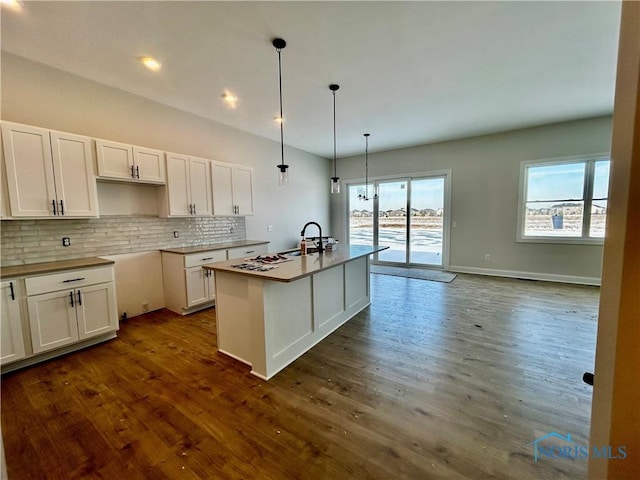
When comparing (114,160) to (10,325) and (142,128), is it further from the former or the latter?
(10,325)

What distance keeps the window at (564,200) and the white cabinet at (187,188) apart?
5.77 metres

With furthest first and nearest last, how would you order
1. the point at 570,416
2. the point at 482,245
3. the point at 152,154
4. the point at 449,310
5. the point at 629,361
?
the point at 482,245
the point at 449,310
the point at 152,154
the point at 570,416
the point at 629,361

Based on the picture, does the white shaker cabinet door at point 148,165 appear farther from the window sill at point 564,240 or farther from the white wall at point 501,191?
the window sill at point 564,240

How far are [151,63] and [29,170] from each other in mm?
1562

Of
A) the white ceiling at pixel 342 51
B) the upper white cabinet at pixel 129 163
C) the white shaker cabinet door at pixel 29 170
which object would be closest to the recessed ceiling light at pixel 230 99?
the white ceiling at pixel 342 51

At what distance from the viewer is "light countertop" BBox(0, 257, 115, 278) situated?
226cm

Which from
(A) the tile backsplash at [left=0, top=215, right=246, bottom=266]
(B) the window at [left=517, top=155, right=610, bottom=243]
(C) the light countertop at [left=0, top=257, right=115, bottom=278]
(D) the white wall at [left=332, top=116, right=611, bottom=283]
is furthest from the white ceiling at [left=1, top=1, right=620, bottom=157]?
(C) the light countertop at [left=0, top=257, right=115, bottom=278]

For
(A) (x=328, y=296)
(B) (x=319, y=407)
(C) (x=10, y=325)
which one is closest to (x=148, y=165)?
(C) (x=10, y=325)

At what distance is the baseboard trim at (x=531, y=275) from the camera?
15.1ft

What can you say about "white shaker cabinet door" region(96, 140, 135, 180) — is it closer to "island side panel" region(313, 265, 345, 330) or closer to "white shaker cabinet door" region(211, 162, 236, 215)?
"white shaker cabinet door" region(211, 162, 236, 215)

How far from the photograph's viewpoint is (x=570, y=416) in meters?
1.72

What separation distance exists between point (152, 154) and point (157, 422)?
9.88ft

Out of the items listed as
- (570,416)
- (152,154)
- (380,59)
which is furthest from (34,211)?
(570,416)

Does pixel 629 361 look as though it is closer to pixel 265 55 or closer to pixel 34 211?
pixel 265 55
